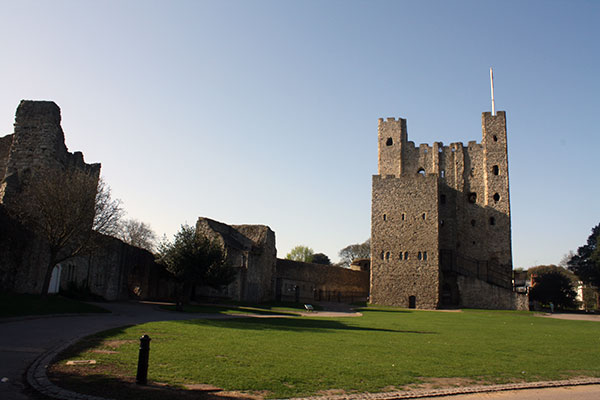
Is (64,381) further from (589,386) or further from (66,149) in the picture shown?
(66,149)

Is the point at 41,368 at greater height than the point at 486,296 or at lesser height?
lesser

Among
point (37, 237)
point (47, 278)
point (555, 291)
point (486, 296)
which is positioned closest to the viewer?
point (47, 278)

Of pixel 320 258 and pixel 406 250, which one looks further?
pixel 320 258

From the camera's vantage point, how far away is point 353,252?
8962cm

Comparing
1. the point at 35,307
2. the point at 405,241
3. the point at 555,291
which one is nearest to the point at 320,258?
the point at 405,241

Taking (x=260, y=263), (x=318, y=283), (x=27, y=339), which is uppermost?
(x=260, y=263)

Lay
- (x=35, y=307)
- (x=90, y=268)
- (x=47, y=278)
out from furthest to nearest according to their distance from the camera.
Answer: (x=90, y=268) → (x=47, y=278) → (x=35, y=307)

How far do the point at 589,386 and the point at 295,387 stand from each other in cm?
488

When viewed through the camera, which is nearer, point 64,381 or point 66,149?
point 64,381

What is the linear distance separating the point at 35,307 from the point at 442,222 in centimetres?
3827

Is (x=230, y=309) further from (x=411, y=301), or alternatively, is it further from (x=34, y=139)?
(x=411, y=301)

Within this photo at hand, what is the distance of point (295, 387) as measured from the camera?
667 centimetres

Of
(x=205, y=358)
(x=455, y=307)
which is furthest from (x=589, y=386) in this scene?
(x=455, y=307)

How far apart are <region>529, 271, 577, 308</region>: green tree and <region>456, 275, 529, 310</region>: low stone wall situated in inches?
341
